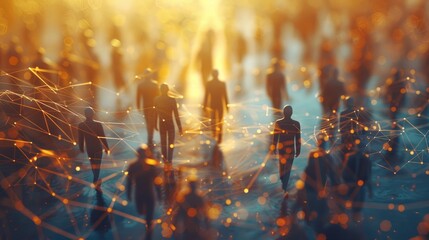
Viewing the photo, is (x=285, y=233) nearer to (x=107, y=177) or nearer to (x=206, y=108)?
(x=107, y=177)

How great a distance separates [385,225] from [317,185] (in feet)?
3.93

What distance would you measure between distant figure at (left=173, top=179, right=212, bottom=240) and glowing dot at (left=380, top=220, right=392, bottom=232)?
2.85m

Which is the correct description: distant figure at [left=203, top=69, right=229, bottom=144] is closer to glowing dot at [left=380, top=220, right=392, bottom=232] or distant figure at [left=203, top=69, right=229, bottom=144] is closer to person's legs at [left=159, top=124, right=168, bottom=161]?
person's legs at [left=159, top=124, right=168, bottom=161]

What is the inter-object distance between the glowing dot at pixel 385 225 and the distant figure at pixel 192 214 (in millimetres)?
2851

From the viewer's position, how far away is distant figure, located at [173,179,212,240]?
6367 millimetres

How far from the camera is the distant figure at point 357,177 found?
25.0ft

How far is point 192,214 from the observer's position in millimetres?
6379

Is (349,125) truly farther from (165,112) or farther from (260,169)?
(165,112)

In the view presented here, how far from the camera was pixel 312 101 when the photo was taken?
15.0 metres

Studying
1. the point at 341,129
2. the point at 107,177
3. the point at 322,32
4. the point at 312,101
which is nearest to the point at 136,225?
the point at 107,177

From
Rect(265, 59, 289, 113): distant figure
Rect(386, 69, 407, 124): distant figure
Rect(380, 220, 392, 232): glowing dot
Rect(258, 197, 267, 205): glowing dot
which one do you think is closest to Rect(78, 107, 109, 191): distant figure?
Rect(258, 197, 267, 205): glowing dot

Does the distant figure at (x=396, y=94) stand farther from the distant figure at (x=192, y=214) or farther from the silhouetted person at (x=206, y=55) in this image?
the distant figure at (x=192, y=214)

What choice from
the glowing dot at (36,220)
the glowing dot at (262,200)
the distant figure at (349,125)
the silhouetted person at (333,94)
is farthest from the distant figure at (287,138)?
the glowing dot at (36,220)

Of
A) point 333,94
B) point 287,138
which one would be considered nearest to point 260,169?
point 287,138
